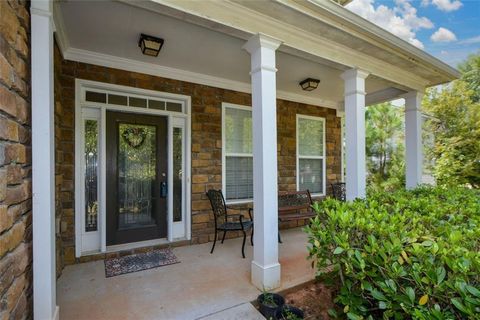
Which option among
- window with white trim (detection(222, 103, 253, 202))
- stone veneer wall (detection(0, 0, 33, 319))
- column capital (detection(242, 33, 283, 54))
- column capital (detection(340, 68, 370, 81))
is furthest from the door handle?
column capital (detection(340, 68, 370, 81))

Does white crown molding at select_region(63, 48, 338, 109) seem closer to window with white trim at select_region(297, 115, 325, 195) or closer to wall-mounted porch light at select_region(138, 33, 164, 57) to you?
wall-mounted porch light at select_region(138, 33, 164, 57)

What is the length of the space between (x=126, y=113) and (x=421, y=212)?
3.45 meters

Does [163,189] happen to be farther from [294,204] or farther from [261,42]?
[261,42]

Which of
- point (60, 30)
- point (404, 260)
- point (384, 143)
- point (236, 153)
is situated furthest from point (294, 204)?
point (384, 143)

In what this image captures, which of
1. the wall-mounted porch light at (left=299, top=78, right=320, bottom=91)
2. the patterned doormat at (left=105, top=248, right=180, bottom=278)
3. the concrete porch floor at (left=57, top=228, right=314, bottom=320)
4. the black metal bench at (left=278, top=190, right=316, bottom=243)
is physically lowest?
the concrete porch floor at (left=57, top=228, right=314, bottom=320)

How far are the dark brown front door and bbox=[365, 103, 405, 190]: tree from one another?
6.92 m

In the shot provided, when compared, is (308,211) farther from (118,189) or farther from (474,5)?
(474,5)

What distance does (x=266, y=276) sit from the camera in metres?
2.31

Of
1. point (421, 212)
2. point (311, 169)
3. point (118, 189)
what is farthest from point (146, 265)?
point (311, 169)

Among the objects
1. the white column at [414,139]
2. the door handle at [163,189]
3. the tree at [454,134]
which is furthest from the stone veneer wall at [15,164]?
the tree at [454,134]

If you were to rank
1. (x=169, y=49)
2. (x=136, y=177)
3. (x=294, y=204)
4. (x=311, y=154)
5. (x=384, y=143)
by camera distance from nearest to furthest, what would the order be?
(x=169, y=49)
(x=136, y=177)
(x=294, y=204)
(x=311, y=154)
(x=384, y=143)

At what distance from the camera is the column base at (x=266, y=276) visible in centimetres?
230

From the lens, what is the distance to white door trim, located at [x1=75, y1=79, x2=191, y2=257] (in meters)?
2.94

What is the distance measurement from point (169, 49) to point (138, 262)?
8.46ft
